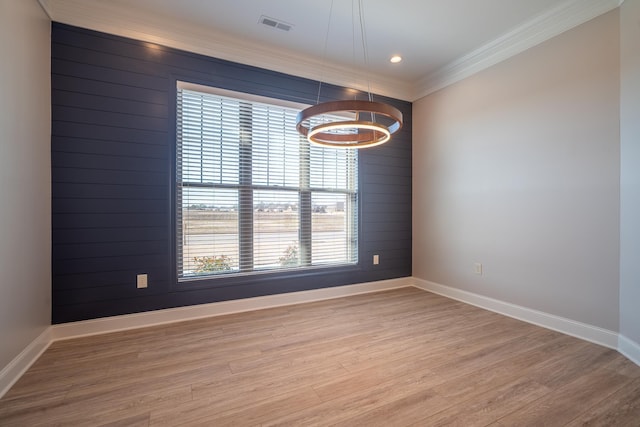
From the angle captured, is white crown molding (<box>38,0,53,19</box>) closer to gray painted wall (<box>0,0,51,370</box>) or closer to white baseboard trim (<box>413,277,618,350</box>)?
gray painted wall (<box>0,0,51,370</box>)

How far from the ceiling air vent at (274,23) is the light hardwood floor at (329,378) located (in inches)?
119

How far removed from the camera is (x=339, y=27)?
2924 mm

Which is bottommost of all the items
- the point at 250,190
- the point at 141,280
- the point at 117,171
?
the point at 141,280

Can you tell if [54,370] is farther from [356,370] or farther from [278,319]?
[356,370]

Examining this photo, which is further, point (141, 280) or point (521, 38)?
point (521, 38)

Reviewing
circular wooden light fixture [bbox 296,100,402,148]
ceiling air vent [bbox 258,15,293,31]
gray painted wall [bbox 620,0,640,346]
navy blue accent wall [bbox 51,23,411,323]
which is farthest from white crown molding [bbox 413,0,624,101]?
navy blue accent wall [bbox 51,23,411,323]

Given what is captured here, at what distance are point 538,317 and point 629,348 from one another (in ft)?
2.28

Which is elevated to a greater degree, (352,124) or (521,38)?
(521,38)

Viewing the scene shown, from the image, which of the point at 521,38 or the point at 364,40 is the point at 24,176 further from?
the point at 521,38

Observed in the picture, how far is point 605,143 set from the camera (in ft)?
7.84

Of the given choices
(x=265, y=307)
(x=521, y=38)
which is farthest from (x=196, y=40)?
(x=521, y=38)

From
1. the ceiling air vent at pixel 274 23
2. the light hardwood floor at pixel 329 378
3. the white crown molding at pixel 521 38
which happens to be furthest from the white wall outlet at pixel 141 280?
the white crown molding at pixel 521 38

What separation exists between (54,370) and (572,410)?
11.0 ft

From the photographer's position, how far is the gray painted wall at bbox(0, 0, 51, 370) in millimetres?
1851
